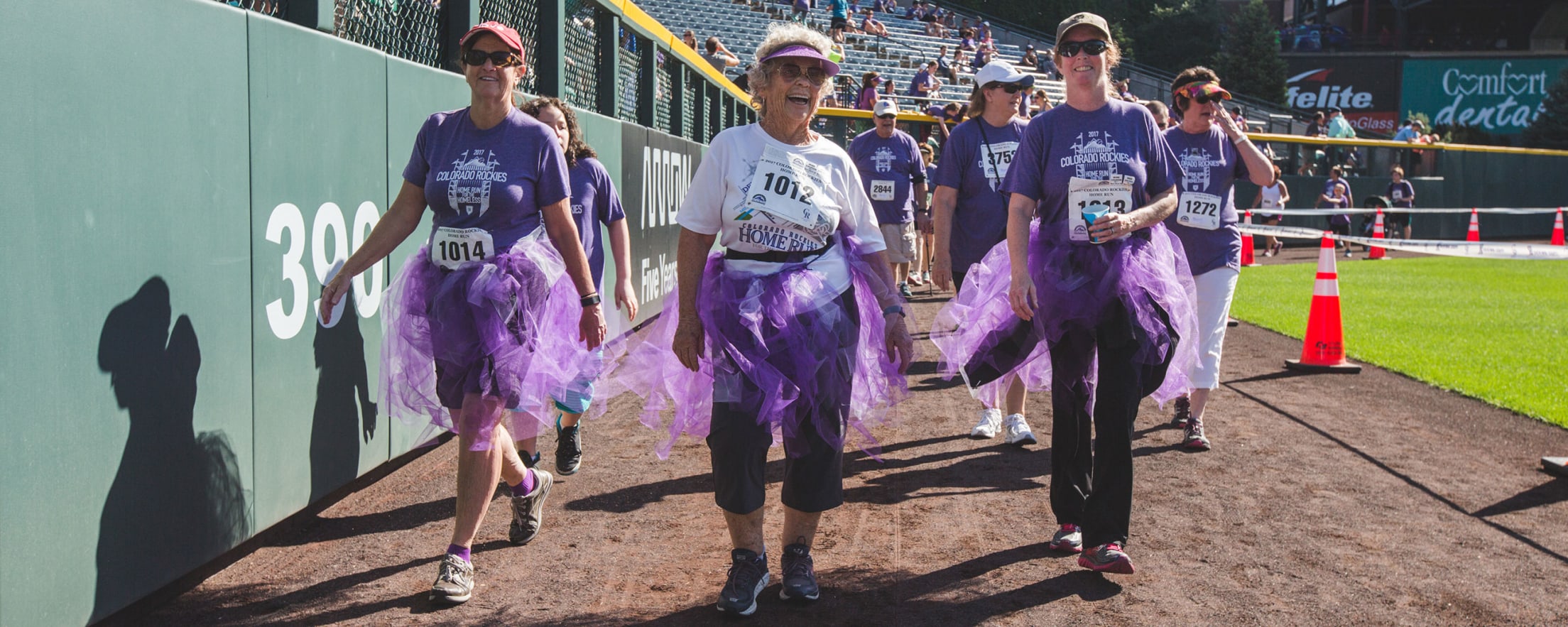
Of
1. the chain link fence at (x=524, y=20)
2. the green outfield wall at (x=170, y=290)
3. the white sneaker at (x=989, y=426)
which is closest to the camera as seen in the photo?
the green outfield wall at (x=170, y=290)

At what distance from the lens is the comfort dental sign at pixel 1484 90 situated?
5153 centimetres

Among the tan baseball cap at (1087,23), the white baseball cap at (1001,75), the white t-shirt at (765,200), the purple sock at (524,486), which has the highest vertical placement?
the white baseball cap at (1001,75)

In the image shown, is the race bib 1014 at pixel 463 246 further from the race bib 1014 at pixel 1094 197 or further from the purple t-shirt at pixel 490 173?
the race bib 1014 at pixel 1094 197

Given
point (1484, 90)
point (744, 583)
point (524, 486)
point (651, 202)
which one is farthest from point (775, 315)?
point (1484, 90)

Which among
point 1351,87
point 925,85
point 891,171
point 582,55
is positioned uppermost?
point 1351,87

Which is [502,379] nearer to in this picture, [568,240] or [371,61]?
[568,240]

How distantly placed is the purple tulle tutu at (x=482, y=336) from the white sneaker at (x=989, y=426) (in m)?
3.06

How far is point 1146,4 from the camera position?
2872 inches

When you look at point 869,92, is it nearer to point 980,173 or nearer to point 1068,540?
point 980,173

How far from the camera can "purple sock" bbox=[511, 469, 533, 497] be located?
4895 millimetres

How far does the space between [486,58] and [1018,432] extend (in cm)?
368

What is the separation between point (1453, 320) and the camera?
1372 cm

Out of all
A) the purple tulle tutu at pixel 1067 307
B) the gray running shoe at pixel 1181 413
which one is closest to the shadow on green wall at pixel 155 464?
the purple tulle tutu at pixel 1067 307

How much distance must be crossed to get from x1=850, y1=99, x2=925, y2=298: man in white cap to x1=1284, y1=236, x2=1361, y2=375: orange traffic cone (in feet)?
10.6
